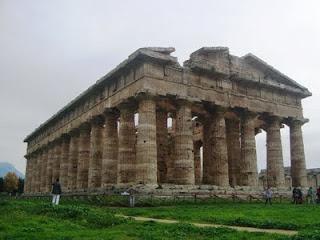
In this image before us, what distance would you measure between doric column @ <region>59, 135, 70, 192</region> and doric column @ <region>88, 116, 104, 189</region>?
9502mm

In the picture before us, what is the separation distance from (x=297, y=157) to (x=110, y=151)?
62.6 ft

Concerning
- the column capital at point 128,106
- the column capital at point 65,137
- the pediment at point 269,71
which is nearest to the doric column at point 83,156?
the column capital at point 65,137

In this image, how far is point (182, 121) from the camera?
3375cm

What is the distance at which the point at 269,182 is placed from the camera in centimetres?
3938

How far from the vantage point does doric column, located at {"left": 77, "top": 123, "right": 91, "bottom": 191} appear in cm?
4253

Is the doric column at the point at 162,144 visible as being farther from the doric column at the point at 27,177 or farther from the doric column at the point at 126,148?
the doric column at the point at 27,177

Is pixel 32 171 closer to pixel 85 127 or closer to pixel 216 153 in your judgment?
pixel 85 127

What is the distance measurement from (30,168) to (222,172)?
43845 mm

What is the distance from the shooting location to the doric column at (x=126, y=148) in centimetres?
3316

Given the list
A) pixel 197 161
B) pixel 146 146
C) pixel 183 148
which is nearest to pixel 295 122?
pixel 197 161

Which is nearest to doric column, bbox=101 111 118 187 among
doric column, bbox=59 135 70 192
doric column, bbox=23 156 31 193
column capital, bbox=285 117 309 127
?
doric column, bbox=59 135 70 192

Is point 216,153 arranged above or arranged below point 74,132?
below

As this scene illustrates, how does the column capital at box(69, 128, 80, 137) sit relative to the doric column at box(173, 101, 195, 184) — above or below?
above

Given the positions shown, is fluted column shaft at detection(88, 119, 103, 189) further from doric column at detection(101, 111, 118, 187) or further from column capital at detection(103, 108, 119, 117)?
column capital at detection(103, 108, 119, 117)
